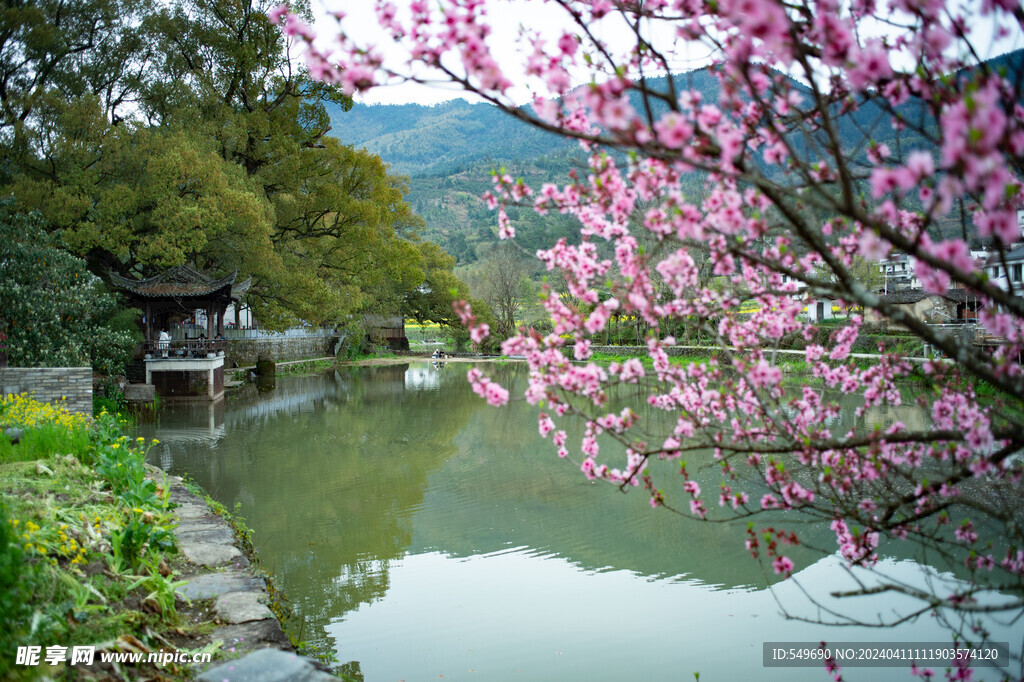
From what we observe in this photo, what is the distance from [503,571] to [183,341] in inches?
523

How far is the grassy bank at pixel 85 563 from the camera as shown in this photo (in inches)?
104

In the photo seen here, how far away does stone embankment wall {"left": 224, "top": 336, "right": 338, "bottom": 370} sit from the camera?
23.3 metres

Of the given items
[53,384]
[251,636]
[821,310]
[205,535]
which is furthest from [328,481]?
[821,310]

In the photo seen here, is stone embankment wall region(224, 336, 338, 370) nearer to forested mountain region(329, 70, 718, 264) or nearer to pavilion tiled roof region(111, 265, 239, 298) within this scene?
pavilion tiled roof region(111, 265, 239, 298)

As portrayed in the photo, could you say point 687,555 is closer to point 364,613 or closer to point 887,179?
point 364,613

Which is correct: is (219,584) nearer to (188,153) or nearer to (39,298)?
(39,298)

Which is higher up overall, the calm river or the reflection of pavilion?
the reflection of pavilion

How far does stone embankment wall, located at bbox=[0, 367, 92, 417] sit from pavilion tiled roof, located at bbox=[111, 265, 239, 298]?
22.0 feet

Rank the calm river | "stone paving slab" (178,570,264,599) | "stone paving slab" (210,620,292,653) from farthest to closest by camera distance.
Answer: the calm river, "stone paving slab" (178,570,264,599), "stone paving slab" (210,620,292,653)

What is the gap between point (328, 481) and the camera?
8.30 meters

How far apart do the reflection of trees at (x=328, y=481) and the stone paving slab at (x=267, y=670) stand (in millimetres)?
1499

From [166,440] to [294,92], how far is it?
38.8 feet

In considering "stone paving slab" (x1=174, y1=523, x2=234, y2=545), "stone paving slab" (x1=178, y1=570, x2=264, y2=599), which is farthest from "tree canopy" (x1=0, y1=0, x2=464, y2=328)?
"stone paving slab" (x1=178, y1=570, x2=264, y2=599)

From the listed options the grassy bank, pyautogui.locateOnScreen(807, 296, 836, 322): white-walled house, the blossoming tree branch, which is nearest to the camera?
the blossoming tree branch
